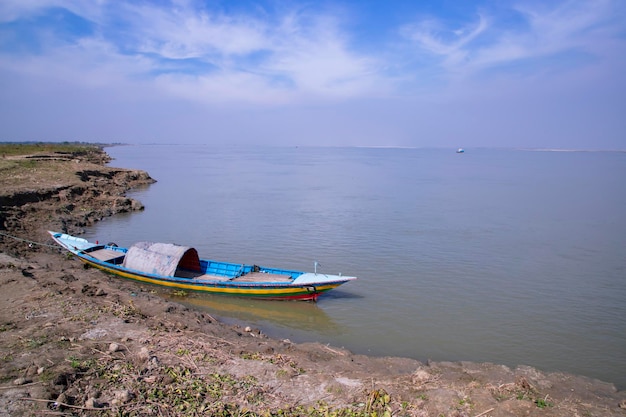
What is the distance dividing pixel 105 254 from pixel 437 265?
42.0 ft

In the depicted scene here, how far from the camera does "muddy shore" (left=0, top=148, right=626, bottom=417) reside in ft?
20.2

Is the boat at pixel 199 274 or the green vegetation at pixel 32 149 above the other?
the green vegetation at pixel 32 149

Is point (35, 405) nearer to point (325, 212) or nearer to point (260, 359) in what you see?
point (260, 359)

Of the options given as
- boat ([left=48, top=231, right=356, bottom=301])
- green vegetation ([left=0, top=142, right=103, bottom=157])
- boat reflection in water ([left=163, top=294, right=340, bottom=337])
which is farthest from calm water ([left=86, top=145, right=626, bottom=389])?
green vegetation ([left=0, top=142, right=103, bottom=157])

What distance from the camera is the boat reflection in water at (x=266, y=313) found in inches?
464

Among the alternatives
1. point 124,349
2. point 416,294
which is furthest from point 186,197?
point 124,349

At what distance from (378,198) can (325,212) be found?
8388 millimetres

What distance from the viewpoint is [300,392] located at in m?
6.71

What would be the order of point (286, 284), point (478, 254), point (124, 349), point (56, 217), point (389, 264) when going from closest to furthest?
point (124, 349)
point (286, 284)
point (389, 264)
point (478, 254)
point (56, 217)

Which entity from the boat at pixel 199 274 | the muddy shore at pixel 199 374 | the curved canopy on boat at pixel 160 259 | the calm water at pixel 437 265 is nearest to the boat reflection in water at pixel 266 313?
the calm water at pixel 437 265

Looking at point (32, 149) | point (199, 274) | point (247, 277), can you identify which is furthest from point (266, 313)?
point (32, 149)

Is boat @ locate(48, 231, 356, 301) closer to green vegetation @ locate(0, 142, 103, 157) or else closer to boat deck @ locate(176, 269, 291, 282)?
boat deck @ locate(176, 269, 291, 282)

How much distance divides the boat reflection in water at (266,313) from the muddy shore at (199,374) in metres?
1.57

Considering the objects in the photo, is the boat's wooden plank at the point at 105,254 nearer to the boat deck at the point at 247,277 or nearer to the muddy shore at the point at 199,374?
the boat deck at the point at 247,277
